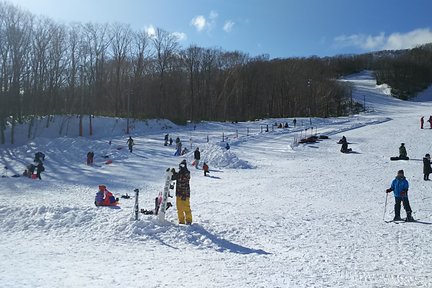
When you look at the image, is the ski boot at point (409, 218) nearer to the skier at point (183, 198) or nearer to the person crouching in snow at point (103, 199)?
the skier at point (183, 198)

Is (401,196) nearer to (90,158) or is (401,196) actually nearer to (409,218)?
(409,218)

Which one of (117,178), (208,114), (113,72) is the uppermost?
(113,72)

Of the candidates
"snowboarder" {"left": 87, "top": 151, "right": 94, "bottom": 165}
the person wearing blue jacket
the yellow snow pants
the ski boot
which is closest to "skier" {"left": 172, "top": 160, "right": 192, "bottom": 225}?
the yellow snow pants

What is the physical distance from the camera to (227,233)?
11.6 metres

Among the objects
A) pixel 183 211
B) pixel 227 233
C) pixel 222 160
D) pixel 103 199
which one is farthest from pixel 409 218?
pixel 222 160

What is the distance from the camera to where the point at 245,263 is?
902cm

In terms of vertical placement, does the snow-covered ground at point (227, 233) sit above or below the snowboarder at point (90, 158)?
below

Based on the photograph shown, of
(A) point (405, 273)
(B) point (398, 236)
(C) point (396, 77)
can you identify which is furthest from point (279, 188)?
(C) point (396, 77)

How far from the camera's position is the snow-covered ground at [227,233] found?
317 inches

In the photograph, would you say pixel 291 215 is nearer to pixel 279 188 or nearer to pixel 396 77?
pixel 279 188

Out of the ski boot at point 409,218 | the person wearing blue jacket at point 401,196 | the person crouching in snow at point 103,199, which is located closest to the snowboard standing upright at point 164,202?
the person crouching in snow at point 103,199

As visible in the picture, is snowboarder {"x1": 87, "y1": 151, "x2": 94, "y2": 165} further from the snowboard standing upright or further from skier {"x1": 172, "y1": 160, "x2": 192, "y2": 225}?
skier {"x1": 172, "y1": 160, "x2": 192, "y2": 225}

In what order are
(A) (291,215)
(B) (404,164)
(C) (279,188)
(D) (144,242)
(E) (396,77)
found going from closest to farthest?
(D) (144,242)
(A) (291,215)
(C) (279,188)
(B) (404,164)
(E) (396,77)

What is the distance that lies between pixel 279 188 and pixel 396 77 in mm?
130942
